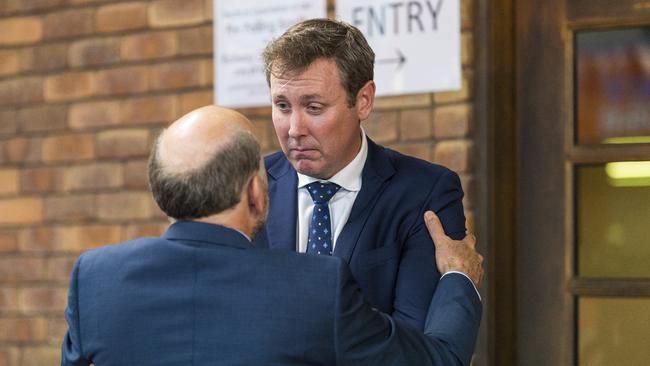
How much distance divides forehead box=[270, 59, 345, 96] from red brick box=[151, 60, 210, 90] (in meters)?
1.54

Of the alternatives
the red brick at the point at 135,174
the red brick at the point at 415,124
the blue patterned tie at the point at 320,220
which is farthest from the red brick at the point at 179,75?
the blue patterned tie at the point at 320,220

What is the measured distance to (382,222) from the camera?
8.55ft

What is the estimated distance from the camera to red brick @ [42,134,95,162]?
4.32m

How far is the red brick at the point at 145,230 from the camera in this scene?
411cm

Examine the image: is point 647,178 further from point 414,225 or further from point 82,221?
point 82,221

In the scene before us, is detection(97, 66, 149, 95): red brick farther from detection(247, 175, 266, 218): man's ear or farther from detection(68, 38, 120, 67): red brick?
detection(247, 175, 266, 218): man's ear

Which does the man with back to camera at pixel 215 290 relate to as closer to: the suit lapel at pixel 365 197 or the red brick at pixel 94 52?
the suit lapel at pixel 365 197

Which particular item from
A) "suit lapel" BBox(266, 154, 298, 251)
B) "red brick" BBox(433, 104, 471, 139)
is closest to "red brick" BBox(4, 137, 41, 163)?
"red brick" BBox(433, 104, 471, 139)

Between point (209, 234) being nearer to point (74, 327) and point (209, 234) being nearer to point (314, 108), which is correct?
point (74, 327)

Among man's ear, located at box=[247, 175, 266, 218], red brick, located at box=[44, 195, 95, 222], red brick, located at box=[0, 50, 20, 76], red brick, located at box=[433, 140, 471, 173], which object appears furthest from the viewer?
red brick, located at box=[0, 50, 20, 76]

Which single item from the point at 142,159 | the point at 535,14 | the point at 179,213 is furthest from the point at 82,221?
the point at 179,213

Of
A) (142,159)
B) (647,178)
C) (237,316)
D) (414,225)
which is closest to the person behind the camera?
(237,316)

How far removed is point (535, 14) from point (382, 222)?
4.28 ft

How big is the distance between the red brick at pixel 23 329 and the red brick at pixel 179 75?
3.22 feet
